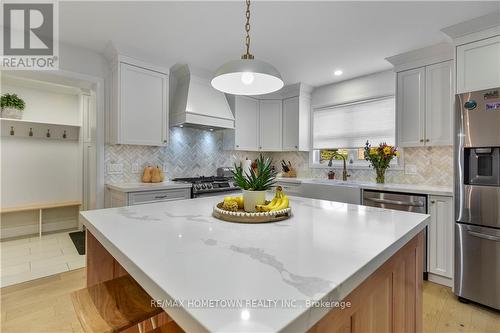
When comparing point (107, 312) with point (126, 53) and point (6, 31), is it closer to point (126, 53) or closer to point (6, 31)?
point (126, 53)

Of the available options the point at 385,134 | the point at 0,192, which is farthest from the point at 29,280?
the point at 385,134

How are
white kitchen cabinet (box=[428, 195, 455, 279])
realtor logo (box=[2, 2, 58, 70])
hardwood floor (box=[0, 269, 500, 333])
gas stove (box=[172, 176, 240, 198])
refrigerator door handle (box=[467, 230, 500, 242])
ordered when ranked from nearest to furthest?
hardwood floor (box=[0, 269, 500, 333]), refrigerator door handle (box=[467, 230, 500, 242]), realtor logo (box=[2, 2, 58, 70]), white kitchen cabinet (box=[428, 195, 455, 279]), gas stove (box=[172, 176, 240, 198])

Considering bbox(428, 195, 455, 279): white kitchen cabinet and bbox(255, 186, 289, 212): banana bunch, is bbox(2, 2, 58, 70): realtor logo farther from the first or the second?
bbox(428, 195, 455, 279): white kitchen cabinet

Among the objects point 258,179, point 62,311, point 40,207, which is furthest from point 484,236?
point 40,207

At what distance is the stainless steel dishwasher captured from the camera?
8.34ft

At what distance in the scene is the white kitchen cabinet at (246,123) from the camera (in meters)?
4.00

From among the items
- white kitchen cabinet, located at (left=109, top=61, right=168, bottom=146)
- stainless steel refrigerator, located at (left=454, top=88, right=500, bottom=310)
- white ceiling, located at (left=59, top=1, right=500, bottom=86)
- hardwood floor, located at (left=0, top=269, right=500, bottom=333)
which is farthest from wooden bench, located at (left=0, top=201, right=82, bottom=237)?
stainless steel refrigerator, located at (left=454, top=88, right=500, bottom=310)

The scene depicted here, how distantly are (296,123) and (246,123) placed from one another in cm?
81

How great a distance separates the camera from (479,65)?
2.17 m

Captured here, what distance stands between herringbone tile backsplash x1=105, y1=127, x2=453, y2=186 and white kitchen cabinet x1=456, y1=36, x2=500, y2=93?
34.5 inches

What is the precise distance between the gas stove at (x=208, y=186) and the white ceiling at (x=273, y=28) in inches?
61.3

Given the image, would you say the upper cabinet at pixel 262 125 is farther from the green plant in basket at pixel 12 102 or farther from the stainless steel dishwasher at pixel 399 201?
the green plant in basket at pixel 12 102

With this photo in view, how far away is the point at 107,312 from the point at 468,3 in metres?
3.04

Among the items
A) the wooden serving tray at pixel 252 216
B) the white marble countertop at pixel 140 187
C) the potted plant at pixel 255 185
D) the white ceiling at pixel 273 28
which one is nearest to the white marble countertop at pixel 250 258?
the wooden serving tray at pixel 252 216
